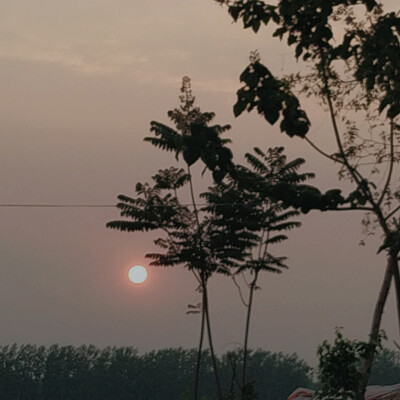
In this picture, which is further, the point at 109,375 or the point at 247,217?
the point at 109,375

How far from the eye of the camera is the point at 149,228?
101 feet

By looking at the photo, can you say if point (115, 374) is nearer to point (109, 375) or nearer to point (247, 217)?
point (109, 375)

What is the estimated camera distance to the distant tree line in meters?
85.9


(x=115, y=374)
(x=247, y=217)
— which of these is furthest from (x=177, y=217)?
(x=115, y=374)

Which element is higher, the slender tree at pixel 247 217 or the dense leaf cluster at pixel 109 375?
the dense leaf cluster at pixel 109 375

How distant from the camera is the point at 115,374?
87.9 m

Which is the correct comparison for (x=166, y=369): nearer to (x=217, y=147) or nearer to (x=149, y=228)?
(x=149, y=228)

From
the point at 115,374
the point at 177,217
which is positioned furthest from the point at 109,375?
the point at 177,217

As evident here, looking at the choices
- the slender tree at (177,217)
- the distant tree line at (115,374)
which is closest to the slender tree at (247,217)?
the slender tree at (177,217)

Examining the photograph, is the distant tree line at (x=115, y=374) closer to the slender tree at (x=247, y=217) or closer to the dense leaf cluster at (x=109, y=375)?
the dense leaf cluster at (x=109, y=375)

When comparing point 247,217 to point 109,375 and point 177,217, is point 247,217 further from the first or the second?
point 109,375

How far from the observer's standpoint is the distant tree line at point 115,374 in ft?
282

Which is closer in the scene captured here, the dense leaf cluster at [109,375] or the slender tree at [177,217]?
the slender tree at [177,217]

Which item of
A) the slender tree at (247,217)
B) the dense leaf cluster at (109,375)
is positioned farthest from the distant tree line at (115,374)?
the slender tree at (247,217)
